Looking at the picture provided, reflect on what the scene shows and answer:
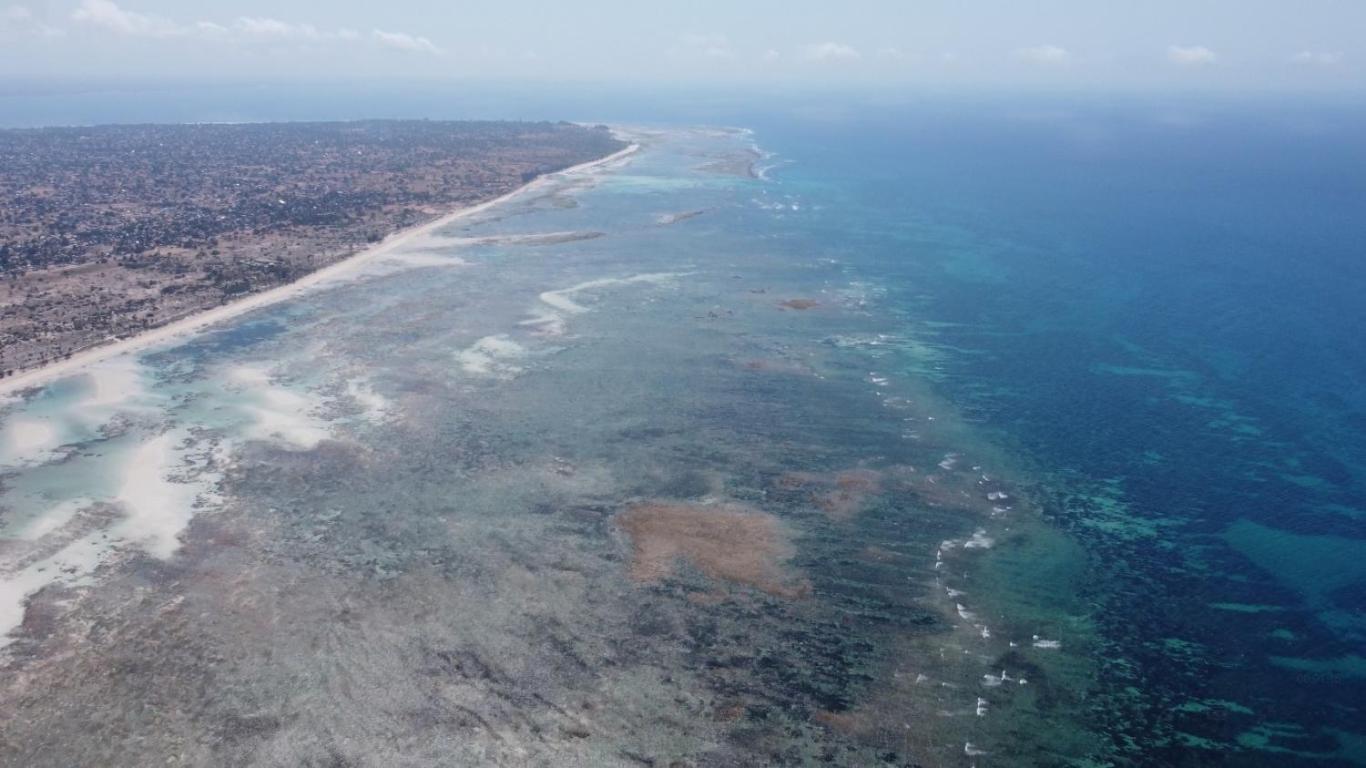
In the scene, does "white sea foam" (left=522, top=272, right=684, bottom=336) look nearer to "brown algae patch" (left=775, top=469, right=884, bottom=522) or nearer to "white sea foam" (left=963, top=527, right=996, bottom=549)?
"brown algae patch" (left=775, top=469, right=884, bottom=522)

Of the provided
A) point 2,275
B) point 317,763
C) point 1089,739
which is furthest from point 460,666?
point 2,275

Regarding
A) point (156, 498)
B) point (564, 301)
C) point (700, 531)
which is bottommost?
point (700, 531)

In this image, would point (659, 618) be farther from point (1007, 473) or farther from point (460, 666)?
point (1007, 473)

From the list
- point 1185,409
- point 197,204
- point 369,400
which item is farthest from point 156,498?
point 197,204

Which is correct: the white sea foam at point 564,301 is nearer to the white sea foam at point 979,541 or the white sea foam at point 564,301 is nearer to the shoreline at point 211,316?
the shoreline at point 211,316

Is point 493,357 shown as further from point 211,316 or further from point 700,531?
point 700,531

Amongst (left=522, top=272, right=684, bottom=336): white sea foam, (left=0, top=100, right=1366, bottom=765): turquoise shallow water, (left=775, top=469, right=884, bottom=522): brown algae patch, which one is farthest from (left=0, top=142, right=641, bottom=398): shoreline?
(left=775, top=469, right=884, bottom=522): brown algae patch

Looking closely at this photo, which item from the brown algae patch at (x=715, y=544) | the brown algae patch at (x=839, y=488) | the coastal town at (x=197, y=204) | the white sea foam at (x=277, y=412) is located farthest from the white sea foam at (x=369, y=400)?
the brown algae patch at (x=839, y=488)
